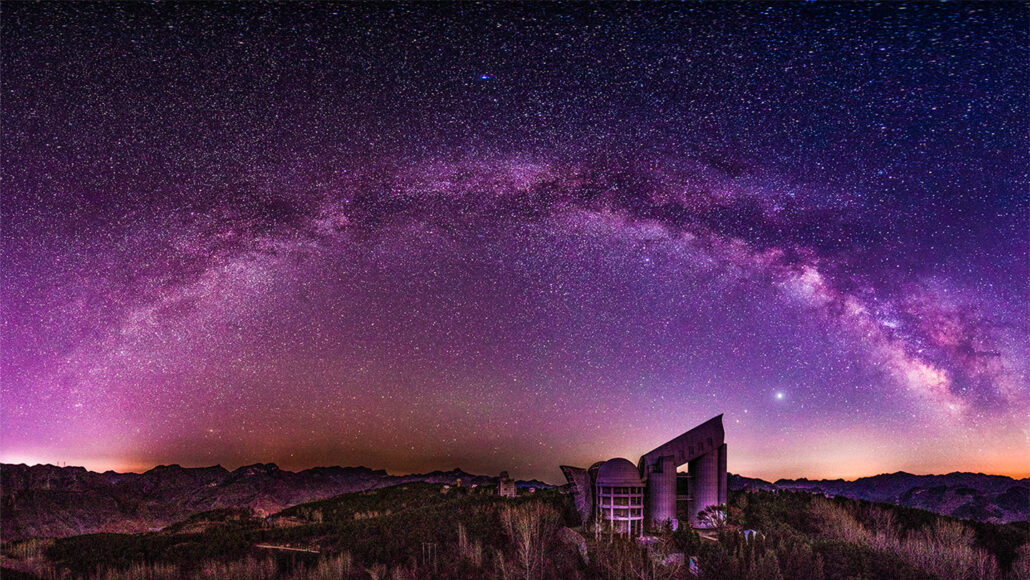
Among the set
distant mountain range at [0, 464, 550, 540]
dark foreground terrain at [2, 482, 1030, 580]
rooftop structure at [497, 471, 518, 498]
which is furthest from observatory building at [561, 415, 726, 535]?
distant mountain range at [0, 464, 550, 540]

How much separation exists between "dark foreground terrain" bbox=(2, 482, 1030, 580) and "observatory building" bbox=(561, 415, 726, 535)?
69.7 inches

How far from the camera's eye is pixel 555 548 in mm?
46562

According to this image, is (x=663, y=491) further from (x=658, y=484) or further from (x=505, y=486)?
(x=505, y=486)

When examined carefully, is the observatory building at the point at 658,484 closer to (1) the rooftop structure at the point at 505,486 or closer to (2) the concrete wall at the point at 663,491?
(2) the concrete wall at the point at 663,491

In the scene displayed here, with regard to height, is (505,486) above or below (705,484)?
below

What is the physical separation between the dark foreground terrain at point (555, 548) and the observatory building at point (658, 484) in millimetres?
1770

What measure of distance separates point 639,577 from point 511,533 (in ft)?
57.7

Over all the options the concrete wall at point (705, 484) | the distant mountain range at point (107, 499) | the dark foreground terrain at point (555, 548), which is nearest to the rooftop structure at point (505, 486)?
the dark foreground terrain at point (555, 548)

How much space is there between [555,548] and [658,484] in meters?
8.13

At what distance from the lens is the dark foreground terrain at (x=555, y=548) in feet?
128

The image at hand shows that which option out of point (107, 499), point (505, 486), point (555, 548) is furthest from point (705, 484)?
point (107, 499)

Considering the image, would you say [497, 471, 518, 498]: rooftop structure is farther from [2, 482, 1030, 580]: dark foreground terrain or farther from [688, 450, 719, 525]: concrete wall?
[688, 450, 719, 525]: concrete wall

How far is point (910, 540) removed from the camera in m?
51.8

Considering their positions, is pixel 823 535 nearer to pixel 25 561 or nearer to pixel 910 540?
pixel 910 540
